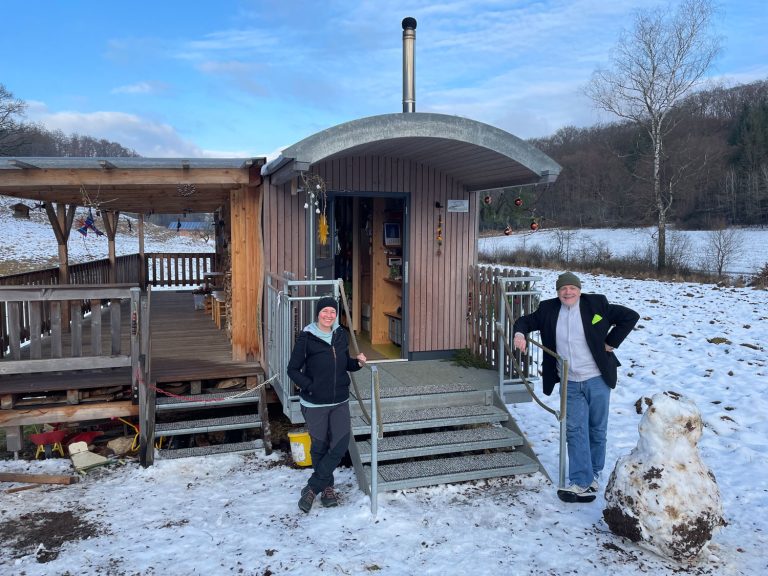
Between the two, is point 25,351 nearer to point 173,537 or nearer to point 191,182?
point 191,182

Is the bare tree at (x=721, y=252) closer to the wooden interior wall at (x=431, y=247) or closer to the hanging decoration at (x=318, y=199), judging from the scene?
the wooden interior wall at (x=431, y=247)

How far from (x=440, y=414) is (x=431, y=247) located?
8.22ft

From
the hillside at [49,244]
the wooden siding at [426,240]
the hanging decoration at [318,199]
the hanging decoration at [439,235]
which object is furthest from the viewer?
the hillside at [49,244]

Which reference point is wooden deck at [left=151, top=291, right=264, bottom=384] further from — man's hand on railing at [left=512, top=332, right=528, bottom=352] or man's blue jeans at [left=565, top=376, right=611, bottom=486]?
man's blue jeans at [left=565, top=376, right=611, bottom=486]

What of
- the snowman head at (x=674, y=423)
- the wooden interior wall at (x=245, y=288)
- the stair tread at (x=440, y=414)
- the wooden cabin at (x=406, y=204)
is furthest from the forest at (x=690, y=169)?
the snowman head at (x=674, y=423)

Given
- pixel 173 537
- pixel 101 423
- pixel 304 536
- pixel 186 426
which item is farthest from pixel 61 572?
pixel 101 423

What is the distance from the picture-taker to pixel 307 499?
4.47 metres

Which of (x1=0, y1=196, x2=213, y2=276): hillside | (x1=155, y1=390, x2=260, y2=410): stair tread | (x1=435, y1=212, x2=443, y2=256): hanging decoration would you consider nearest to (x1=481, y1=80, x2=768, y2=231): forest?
(x1=0, y1=196, x2=213, y2=276): hillside

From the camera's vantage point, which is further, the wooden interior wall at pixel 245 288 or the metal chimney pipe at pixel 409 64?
the metal chimney pipe at pixel 409 64

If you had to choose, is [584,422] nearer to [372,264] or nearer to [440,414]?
[440,414]

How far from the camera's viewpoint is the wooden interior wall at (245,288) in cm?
701

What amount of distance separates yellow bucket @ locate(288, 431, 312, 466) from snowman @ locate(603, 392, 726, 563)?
2.67 meters

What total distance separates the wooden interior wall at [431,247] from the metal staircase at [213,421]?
2156 millimetres

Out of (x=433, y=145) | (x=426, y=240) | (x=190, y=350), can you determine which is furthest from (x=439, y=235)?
(x=190, y=350)
